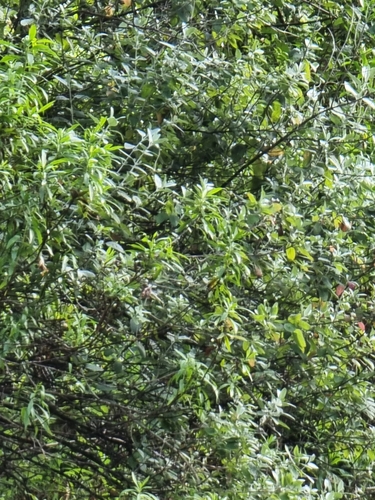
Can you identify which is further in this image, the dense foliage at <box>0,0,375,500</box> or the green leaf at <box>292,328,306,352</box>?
the green leaf at <box>292,328,306,352</box>

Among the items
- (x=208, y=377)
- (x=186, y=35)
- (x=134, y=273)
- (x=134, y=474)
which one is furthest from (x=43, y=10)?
(x=134, y=474)

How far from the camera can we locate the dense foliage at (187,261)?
→ 3.66m

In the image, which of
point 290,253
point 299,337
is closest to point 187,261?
point 290,253

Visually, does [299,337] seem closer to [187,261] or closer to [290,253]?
[290,253]

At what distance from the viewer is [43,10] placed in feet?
13.7

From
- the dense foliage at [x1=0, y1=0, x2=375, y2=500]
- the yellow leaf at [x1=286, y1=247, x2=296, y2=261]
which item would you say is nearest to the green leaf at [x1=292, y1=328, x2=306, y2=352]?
the dense foliage at [x1=0, y1=0, x2=375, y2=500]

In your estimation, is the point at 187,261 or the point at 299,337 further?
the point at 187,261

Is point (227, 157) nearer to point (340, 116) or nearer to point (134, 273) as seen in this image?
point (340, 116)

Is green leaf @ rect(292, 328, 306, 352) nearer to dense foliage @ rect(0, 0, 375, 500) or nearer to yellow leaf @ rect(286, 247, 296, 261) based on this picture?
dense foliage @ rect(0, 0, 375, 500)

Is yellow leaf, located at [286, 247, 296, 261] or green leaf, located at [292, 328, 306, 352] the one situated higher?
yellow leaf, located at [286, 247, 296, 261]

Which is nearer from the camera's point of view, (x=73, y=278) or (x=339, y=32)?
(x=73, y=278)

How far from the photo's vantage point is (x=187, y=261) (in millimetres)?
4148

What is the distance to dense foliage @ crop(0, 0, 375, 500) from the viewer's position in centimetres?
366

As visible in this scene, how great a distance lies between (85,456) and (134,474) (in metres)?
0.61
